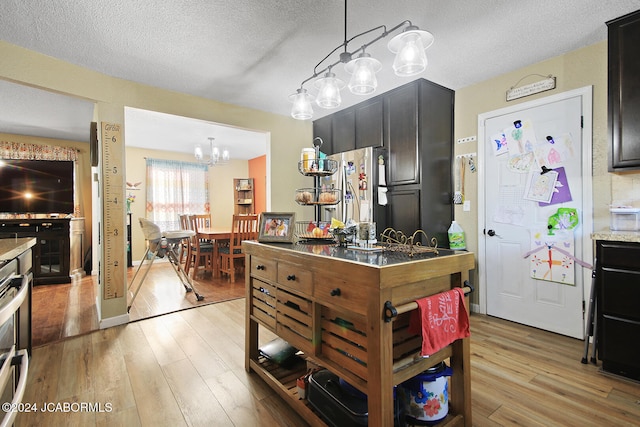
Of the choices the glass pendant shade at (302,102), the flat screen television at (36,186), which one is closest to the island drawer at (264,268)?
the glass pendant shade at (302,102)

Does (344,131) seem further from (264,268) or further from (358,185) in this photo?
(264,268)

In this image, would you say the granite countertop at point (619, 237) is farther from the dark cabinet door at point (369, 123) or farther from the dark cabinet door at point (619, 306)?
the dark cabinet door at point (369, 123)

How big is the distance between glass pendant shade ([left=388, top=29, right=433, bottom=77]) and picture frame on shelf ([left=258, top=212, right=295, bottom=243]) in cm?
107

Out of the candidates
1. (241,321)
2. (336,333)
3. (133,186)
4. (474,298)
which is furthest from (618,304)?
(133,186)

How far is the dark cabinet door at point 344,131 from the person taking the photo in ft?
12.1

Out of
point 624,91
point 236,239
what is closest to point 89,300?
point 236,239

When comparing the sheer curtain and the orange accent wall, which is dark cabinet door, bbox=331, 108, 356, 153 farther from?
the sheer curtain

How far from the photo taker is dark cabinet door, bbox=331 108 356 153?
367 centimetres

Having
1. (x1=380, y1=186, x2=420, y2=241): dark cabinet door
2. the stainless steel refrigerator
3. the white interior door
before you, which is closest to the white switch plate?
the white interior door

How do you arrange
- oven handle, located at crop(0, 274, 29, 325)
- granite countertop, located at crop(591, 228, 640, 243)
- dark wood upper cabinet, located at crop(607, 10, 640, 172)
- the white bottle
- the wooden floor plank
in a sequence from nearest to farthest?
oven handle, located at crop(0, 274, 29, 325), the wooden floor plank, granite countertop, located at crop(591, 228, 640, 243), dark wood upper cabinet, located at crop(607, 10, 640, 172), the white bottle

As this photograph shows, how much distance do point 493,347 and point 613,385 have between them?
69cm

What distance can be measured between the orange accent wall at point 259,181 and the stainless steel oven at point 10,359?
226 inches

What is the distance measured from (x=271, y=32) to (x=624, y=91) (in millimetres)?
2530

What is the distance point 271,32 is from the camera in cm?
217
